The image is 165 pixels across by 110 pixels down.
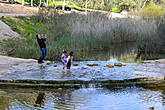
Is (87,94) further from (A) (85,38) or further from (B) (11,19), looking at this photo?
(B) (11,19)

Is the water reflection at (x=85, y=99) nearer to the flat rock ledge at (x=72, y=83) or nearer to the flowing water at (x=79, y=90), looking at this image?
the flowing water at (x=79, y=90)

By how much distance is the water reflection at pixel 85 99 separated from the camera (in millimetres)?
8250

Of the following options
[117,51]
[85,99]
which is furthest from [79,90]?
[117,51]

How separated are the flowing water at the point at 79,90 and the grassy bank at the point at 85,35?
5335mm

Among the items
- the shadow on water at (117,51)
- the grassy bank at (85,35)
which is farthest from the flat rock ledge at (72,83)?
the shadow on water at (117,51)

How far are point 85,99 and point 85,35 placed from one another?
582 inches

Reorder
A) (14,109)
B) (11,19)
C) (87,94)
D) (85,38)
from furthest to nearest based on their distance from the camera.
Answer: (11,19)
(85,38)
(87,94)
(14,109)

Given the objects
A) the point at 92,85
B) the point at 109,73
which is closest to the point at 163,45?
the point at 109,73

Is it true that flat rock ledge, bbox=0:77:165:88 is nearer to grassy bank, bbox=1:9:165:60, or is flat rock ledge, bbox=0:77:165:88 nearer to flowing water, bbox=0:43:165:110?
flowing water, bbox=0:43:165:110

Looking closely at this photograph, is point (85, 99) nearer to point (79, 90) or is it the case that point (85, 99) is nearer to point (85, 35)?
point (79, 90)

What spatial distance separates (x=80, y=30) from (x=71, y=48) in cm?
295

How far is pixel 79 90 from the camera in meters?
10.4

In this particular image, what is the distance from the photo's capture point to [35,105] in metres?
8.38

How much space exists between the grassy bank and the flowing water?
5.33 metres
